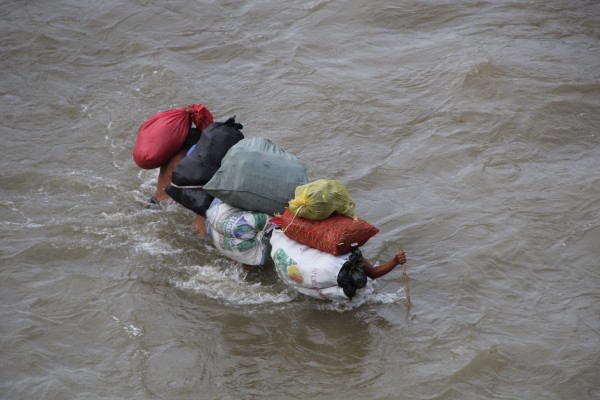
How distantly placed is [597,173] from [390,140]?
1.87 meters

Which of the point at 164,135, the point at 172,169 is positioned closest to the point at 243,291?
the point at 172,169

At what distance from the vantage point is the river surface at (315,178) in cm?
466

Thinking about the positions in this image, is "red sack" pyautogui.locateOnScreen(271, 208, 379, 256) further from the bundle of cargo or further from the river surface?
the bundle of cargo

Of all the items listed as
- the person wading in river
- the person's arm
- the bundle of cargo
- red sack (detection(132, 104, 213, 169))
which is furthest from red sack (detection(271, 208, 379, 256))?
red sack (detection(132, 104, 213, 169))

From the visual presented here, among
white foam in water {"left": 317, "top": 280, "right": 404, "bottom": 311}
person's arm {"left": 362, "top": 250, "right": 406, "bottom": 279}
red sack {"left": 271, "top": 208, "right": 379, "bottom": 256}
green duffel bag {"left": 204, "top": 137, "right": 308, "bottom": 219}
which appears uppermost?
green duffel bag {"left": 204, "top": 137, "right": 308, "bottom": 219}

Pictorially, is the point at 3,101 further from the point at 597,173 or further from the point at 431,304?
the point at 597,173

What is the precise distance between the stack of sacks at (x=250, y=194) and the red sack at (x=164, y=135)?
722 mm

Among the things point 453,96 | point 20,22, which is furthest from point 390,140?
point 20,22

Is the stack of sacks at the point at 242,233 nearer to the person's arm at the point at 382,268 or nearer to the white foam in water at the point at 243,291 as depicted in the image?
the white foam in water at the point at 243,291

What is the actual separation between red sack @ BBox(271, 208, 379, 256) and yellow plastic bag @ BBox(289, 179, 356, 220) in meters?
0.05

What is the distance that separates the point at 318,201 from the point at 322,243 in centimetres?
27

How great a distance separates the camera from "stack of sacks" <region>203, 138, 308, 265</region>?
207 inches

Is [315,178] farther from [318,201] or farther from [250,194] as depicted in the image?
[318,201]

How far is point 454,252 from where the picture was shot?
563cm
